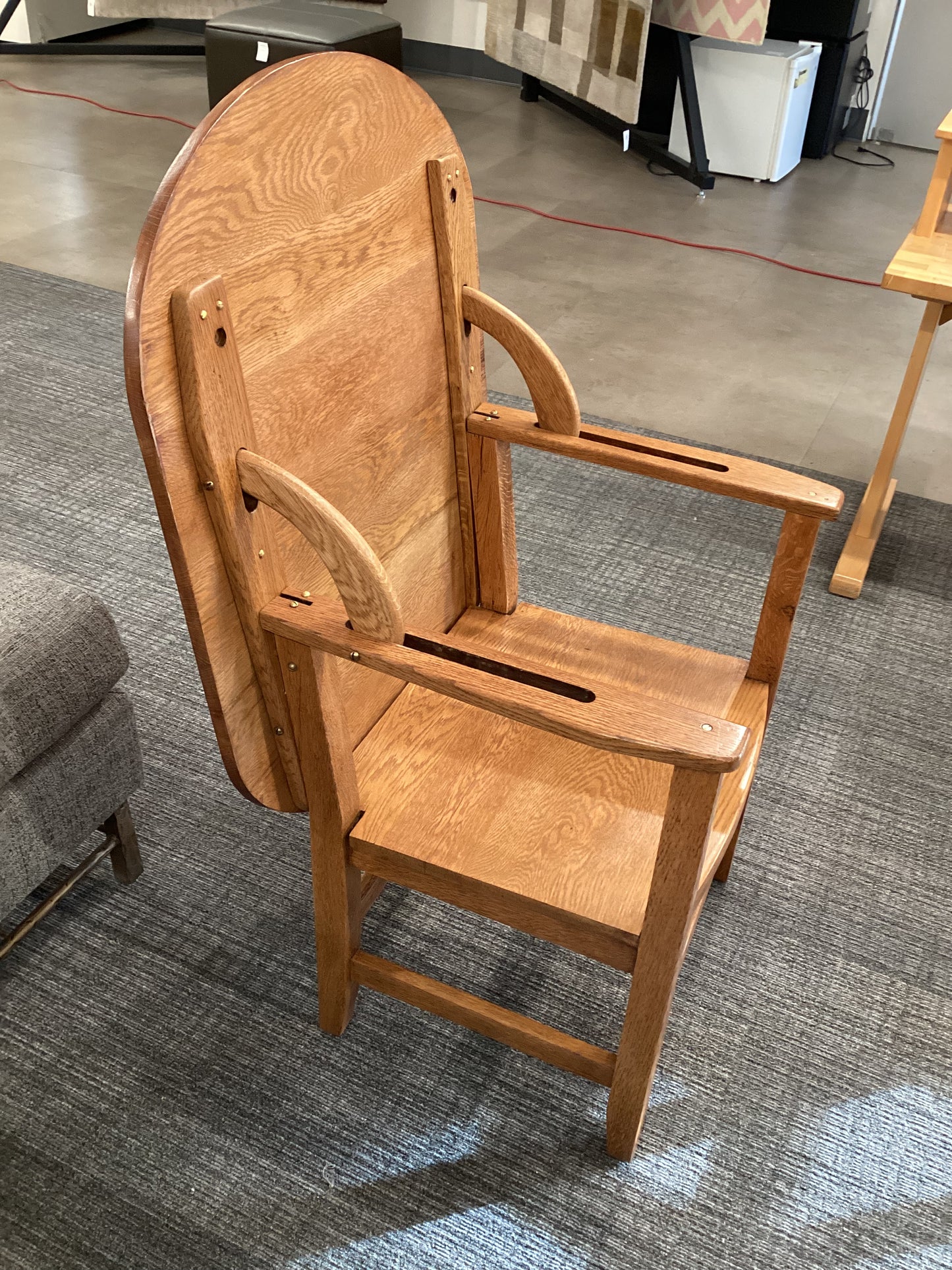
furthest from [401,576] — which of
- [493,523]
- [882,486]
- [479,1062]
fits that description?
[882,486]

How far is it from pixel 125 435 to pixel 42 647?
1.51 metres

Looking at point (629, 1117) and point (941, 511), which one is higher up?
point (629, 1117)

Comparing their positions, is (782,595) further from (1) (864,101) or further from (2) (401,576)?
(1) (864,101)

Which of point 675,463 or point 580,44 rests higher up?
point 675,463

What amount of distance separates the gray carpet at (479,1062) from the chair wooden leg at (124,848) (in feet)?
0.07

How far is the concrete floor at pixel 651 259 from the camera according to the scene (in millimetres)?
2990

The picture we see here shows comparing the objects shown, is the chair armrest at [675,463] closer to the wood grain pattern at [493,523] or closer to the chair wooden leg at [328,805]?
the wood grain pattern at [493,523]

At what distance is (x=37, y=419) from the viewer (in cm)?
276

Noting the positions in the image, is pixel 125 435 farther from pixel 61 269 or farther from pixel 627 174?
pixel 627 174

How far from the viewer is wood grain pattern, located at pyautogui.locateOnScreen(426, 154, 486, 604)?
4.17 ft

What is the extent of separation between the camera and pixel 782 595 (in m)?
1.34

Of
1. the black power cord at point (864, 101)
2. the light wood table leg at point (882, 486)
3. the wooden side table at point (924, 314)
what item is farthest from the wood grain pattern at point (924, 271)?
the black power cord at point (864, 101)

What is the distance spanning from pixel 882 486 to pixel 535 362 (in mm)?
1295

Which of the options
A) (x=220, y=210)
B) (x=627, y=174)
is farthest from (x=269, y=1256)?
(x=627, y=174)
